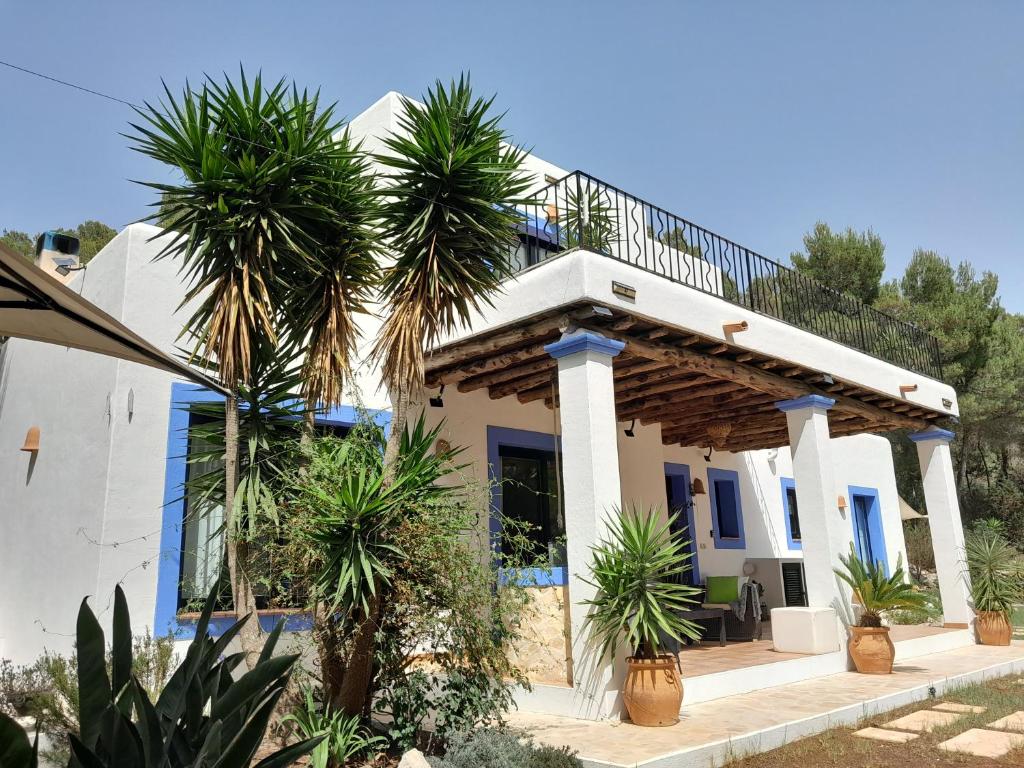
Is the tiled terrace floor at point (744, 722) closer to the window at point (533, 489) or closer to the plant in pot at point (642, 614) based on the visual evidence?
the plant in pot at point (642, 614)

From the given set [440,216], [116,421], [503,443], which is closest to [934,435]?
[503,443]

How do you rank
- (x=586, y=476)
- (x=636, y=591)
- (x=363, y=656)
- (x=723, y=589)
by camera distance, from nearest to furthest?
(x=363, y=656) → (x=636, y=591) → (x=586, y=476) → (x=723, y=589)

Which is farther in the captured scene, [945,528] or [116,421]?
[945,528]

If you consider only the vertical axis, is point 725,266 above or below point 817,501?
above

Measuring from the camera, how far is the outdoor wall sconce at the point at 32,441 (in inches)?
324

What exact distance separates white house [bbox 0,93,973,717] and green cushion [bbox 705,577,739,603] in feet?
3.86

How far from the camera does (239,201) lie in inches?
211

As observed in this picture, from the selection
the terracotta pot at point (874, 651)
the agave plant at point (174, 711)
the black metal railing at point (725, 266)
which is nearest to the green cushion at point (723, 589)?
the terracotta pot at point (874, 651)

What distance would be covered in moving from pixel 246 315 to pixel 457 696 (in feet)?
10.2

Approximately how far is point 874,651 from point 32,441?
998 cm

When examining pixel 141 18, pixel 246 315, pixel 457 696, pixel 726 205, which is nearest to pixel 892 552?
pixel 726 205

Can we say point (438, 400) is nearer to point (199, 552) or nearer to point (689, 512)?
point (199, 552)

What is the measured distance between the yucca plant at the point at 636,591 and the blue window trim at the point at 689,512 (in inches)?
260

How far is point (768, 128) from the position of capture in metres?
11.4
